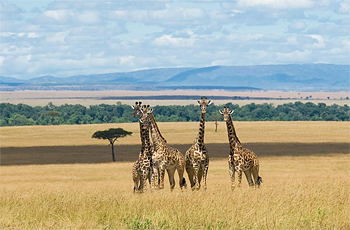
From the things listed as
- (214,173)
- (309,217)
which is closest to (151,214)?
(309,217)

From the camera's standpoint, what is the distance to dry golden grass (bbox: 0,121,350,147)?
10381cm

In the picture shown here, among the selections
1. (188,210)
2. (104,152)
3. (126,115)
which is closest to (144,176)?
(188,210)

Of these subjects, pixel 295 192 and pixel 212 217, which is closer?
pixel 212 217

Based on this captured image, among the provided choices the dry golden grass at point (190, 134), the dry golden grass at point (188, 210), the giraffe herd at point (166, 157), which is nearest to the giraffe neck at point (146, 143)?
the giraffe herd at point (166, 157)

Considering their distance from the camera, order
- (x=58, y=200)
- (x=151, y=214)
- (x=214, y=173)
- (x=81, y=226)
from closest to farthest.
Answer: (x=81, y=226) → (x=151, y=214) → (x=58, y=200) → (x=214, y=173)

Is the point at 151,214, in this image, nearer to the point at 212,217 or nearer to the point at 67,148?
the point at 212,217

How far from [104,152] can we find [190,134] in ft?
92.7

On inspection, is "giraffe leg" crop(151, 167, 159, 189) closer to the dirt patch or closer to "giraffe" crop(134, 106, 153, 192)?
"giraffe" crop(134, 106, 153, 192)

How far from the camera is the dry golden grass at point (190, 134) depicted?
341 feet

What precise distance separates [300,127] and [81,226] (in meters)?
115

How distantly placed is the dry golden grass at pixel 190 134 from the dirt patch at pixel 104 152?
6.63 m

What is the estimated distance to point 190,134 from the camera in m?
115

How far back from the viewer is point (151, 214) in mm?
12523

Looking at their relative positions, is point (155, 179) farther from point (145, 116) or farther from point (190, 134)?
point (190, 134)
